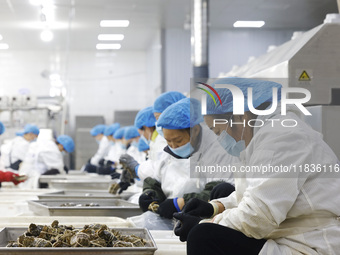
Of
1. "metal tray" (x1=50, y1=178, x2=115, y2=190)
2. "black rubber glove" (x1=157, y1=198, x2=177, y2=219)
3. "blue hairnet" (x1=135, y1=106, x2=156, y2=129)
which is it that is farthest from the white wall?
"black rubber glove" (x1=157, y1=198, x2=177, y2=219)

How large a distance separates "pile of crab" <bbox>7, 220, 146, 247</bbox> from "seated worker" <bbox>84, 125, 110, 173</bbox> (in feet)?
23.5

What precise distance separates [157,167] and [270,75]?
0.79 meters

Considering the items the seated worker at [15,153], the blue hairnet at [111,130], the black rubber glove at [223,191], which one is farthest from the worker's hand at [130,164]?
the blue hairnet at [111,130]

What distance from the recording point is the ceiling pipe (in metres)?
5.32

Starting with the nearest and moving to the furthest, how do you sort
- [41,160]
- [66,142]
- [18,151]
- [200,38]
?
[200,38], [41,160], [18,151], [66,142]

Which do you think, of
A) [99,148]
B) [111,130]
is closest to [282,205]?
[111,130]

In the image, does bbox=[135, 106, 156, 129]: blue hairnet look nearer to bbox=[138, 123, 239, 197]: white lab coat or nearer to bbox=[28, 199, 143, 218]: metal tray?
bbox=[138, 123, 239, 197]: white lab coat

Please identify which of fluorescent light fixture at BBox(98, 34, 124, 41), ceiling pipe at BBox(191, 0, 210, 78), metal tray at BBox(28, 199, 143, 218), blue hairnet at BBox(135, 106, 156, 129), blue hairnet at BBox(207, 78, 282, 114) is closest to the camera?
blue hairnet at BBox(207, 78, 282, 114)

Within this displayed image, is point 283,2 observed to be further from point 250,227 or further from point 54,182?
point 250,227

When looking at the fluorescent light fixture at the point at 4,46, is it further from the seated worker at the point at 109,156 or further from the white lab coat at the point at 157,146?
the white lab coat at the point at 157,146

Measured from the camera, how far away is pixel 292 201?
141 centimetres

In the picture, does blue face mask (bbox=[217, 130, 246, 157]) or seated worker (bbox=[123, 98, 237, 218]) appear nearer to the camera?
blue face mask (bbox=[217, 130, 246, 157])

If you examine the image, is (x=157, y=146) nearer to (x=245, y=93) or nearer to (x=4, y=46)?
(x=245, y=93)

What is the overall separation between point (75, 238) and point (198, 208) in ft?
1.33
